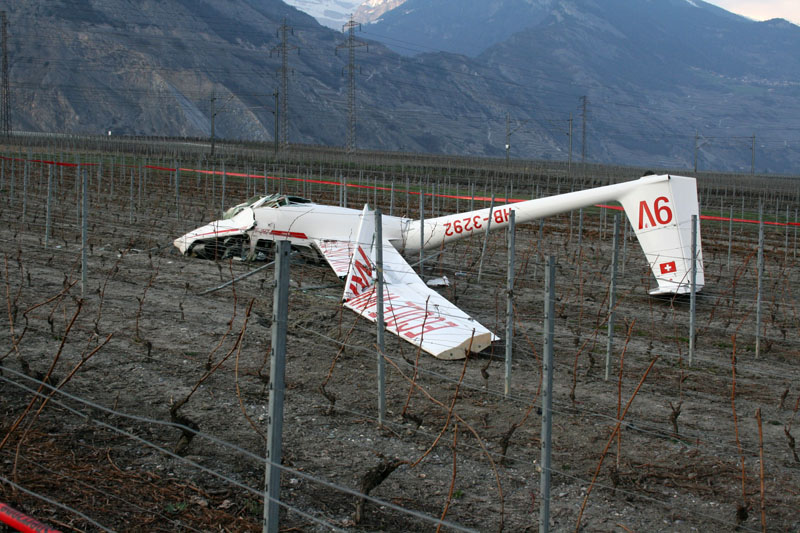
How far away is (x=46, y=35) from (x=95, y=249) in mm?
111382

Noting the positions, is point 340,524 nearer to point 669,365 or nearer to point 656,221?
point 669,365

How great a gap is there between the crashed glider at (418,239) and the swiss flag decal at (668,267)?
0.05 ft

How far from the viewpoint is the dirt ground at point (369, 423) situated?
5.61 m

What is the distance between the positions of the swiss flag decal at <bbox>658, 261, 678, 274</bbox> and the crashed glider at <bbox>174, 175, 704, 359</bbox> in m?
0.02

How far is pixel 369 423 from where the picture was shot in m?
7.36

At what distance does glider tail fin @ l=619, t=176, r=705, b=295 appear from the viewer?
12398 millimetres

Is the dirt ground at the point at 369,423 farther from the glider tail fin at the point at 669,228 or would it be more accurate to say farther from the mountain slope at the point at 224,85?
the mountain slope at the point at 224,85

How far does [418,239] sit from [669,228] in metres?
5.01

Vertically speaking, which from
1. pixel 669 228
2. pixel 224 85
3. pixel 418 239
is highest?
pixel 224 85

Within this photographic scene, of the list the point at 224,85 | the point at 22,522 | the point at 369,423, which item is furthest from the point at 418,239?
the point at 224,85

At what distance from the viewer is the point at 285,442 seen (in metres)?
6.75

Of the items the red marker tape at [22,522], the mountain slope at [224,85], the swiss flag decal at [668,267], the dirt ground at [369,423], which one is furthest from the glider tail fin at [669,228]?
the mountain slope at [224,85]

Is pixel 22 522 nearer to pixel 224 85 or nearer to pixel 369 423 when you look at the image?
pixel 369 423

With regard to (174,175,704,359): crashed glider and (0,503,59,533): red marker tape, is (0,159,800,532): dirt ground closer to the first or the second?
(0,503,59,533): red marker tape
